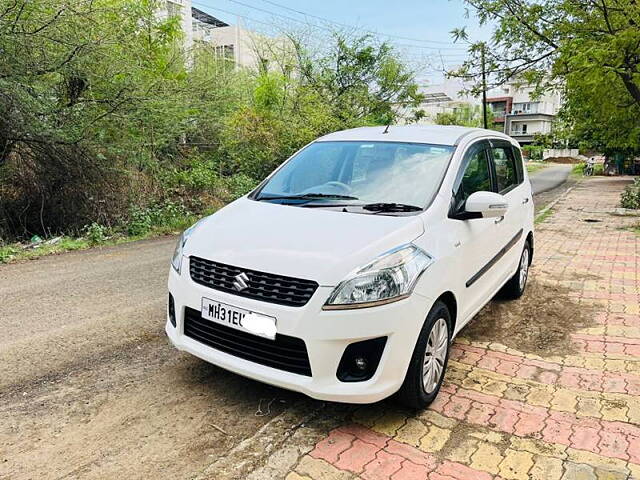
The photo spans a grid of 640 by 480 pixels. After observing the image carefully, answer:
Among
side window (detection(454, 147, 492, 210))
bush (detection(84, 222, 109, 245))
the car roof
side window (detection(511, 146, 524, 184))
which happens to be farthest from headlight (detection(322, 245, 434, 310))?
bush (detection(84, 222, 109, 245))

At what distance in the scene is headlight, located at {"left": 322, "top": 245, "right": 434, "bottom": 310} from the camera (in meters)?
2.64

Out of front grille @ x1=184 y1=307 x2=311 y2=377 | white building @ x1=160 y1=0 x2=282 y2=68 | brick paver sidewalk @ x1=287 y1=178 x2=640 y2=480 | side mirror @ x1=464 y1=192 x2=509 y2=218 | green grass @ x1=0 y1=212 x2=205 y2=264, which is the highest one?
white building @ x1=160 y1=0 x2=282 y2=68

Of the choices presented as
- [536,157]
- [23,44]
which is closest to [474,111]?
[536,157]

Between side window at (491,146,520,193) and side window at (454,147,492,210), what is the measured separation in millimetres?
332

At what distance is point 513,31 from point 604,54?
3.15 meters

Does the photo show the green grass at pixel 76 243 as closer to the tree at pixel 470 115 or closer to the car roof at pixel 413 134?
the car roof at pixel 413 134

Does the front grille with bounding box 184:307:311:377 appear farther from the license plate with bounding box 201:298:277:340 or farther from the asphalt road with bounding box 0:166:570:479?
the asphalt road with bounding box 0:166:570:479

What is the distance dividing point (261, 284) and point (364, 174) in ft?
5.10

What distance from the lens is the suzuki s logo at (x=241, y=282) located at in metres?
2.80

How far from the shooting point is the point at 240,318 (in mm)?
2793

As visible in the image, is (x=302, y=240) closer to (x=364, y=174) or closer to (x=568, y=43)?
(x=364, y=174)

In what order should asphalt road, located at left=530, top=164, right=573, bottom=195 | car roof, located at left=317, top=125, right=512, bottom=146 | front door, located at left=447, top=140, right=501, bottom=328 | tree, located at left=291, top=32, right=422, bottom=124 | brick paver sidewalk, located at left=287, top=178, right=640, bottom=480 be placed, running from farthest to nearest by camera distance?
asphalt road, located at left=530, top=164, right=573, bottom=195, tree, located at left=291, top=32, right=422, bottom=124, car roof, located at left=317, top=125, right=512, bottom=146, front door, located at left=447, top=140, right=501, bottom=328, brick paver sidewalk, located at left=287, top=178, right=640, bottom=480

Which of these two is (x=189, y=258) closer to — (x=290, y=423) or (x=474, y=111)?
(x=290, y=423)

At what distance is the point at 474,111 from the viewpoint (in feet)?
202
